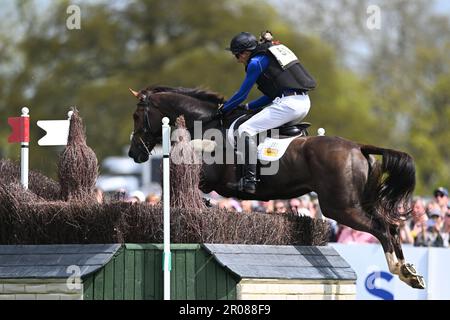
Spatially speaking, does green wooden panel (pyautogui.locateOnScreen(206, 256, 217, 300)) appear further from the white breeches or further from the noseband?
the noseband

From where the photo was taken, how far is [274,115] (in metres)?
10.7

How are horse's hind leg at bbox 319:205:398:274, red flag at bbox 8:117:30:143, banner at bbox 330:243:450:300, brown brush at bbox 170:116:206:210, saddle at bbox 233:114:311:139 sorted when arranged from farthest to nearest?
banner at bbox 330:243:450:300
red flag at bbox 8:117:30:143
saddle at bbox 233:114:311:139
horse's hind leg at bbox 319:205:398:274
brown brush at bbox 170:116:206:210

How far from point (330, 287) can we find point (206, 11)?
30317 millimetres

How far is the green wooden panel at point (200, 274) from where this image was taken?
939cm

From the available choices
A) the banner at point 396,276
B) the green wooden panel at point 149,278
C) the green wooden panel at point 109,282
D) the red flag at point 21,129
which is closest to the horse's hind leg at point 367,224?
the green wooden panel at point 149,278

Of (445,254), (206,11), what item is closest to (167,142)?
(445,254)

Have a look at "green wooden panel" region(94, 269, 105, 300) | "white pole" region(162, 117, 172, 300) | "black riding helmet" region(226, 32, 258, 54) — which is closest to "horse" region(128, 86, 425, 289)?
"black riding helmet" region(226, 32, 258, 54)

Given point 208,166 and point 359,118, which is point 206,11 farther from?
point 208,166

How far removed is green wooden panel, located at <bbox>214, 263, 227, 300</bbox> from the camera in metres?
9.36

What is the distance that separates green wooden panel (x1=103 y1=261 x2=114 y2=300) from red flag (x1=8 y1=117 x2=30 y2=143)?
89.9 inches

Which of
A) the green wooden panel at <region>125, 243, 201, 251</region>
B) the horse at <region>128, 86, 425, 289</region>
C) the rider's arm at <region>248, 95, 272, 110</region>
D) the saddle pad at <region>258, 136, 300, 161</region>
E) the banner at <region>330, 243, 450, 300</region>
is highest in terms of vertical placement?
the rider's arm at <region>248, 95, 272, 110</region>

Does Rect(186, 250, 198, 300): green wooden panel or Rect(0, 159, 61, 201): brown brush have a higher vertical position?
Rect(0, 159, 61, 201): brown brush

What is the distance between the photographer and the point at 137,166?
37312 millimetres

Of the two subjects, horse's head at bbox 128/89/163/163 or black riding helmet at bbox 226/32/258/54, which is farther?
horse's head at bbox 128/89/163/163
